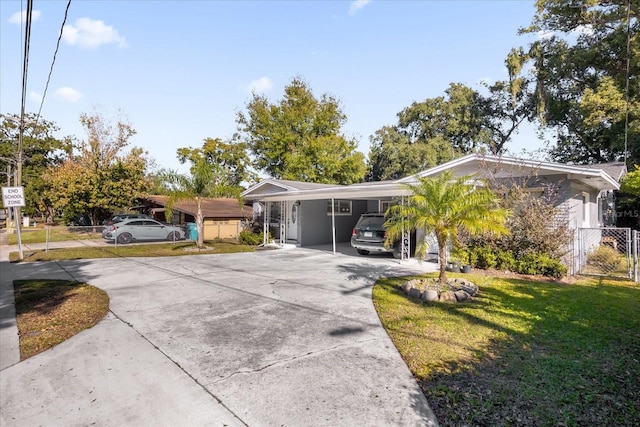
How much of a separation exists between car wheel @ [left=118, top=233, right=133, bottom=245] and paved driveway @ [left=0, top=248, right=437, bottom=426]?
12.8 metres

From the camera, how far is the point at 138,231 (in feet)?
63.6

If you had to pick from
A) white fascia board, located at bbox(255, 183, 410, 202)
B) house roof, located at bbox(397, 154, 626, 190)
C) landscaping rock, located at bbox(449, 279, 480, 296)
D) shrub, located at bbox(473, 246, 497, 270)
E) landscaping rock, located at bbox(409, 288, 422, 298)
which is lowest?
landscaping rock, located at bbox(409, 288, 422, 298)

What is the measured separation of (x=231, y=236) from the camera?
22797mm

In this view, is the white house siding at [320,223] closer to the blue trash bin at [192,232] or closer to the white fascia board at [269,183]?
the white fascia board at [269,183]

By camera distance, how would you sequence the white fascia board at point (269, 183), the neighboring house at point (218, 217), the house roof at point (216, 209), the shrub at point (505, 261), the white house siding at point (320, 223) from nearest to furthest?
the shrub at point (505, 261), the white fascia board at point (269, 183), the white house siding at point (320, 223), the house roof at point (216, 209), the neighboring house at point (218, 217)

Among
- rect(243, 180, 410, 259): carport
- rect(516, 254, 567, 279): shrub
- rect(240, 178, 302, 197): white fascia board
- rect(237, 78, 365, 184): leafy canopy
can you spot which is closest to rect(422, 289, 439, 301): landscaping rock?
rect(516, 254, 567, 279): shrub

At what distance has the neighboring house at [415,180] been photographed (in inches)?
401

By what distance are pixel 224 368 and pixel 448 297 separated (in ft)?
14.9

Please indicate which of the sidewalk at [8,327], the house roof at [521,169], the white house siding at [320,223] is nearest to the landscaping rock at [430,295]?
the house roof at [521,169]

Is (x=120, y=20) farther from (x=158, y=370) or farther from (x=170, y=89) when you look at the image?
(x=158, y=370)

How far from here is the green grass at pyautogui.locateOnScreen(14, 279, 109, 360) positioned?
16.7 feet

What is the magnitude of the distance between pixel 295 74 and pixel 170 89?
67.9 ft

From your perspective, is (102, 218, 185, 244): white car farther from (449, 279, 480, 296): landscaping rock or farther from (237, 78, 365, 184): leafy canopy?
(449, 279, 480, 296): landscaping rock

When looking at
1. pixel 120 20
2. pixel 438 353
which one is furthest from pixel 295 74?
pixel 438 353
